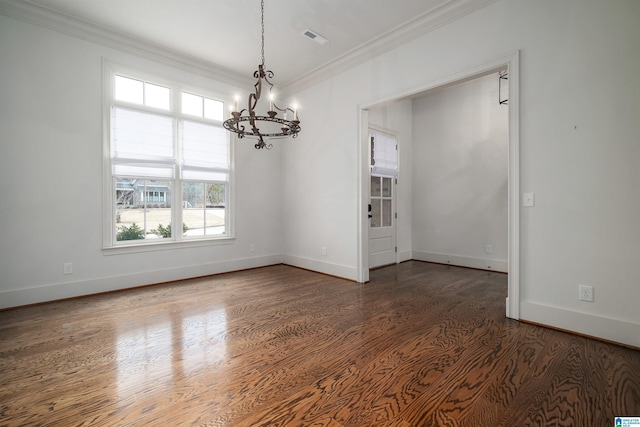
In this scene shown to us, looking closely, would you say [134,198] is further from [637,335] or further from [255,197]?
[637,335]

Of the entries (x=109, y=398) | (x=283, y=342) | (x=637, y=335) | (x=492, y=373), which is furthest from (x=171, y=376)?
(x=637, y=335)

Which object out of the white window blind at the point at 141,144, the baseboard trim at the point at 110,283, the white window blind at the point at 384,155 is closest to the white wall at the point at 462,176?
the white window blind at the point at 384,155

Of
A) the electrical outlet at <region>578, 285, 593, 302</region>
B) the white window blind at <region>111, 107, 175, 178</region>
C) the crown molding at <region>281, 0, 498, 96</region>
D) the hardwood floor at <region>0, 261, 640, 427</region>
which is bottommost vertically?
the hardwood floor at <region>0, 261, 640, 427</region>

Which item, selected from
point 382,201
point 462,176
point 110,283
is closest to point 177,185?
point 110,283

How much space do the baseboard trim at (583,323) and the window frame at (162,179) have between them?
14.0 ft

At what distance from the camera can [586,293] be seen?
250cm

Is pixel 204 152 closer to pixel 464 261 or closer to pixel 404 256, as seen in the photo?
pixel 404 256

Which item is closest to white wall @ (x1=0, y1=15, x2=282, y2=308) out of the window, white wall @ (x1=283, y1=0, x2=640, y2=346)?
the window

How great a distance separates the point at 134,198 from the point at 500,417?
15.1 feet

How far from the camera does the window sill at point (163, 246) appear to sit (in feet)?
12.8

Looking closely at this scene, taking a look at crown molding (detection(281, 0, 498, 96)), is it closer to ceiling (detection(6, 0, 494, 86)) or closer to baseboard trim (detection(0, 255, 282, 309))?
ceiling (detection(6, 0, 494, 86))

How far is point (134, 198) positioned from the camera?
162 inches

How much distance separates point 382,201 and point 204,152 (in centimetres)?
322

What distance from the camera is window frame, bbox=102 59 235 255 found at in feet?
12.5
